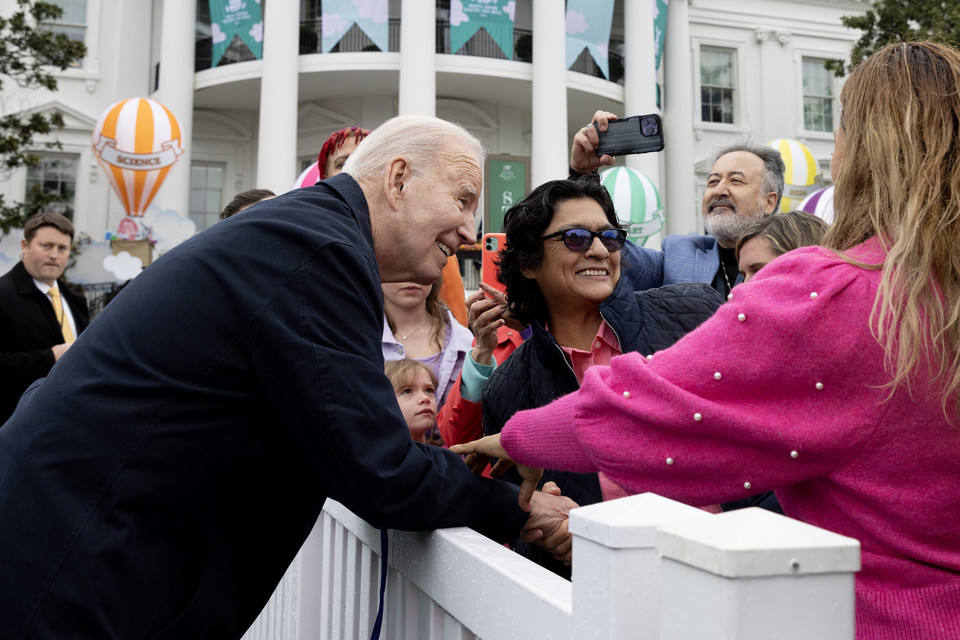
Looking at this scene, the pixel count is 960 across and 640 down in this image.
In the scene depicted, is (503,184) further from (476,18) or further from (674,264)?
(674,264)

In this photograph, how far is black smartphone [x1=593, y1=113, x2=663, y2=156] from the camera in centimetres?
295

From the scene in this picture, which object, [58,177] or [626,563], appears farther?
[58,177]

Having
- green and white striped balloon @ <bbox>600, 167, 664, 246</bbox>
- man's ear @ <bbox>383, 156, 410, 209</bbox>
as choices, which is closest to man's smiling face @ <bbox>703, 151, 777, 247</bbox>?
man's ear @ <bbox>383, 156, 410, 209</bbox>

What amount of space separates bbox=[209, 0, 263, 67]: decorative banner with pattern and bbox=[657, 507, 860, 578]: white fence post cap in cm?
1994

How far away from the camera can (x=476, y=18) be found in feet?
61.1

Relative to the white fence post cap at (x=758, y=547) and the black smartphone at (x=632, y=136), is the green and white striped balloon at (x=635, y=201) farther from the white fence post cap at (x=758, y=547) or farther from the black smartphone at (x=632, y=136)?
the white fence post cap at (x=758, y=547)

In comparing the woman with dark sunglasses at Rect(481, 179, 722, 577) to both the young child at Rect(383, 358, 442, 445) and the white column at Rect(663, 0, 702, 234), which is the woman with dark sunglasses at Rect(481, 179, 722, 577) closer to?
the young child at Rect(383, 358, 442, 445)

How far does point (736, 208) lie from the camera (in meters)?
4.19

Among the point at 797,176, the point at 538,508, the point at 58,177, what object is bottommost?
the point at 538,508

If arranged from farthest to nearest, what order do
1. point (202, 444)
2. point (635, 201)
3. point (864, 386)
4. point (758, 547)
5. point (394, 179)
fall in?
point (635, 201) < point (394, 179) < point (202, 444) < point (864, 386) < point (758, 547)

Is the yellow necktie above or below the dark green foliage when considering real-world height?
below

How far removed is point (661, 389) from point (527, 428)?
15.9 inches

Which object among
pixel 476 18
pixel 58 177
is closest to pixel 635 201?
pixel 476 18

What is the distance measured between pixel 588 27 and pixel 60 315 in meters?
16.9
